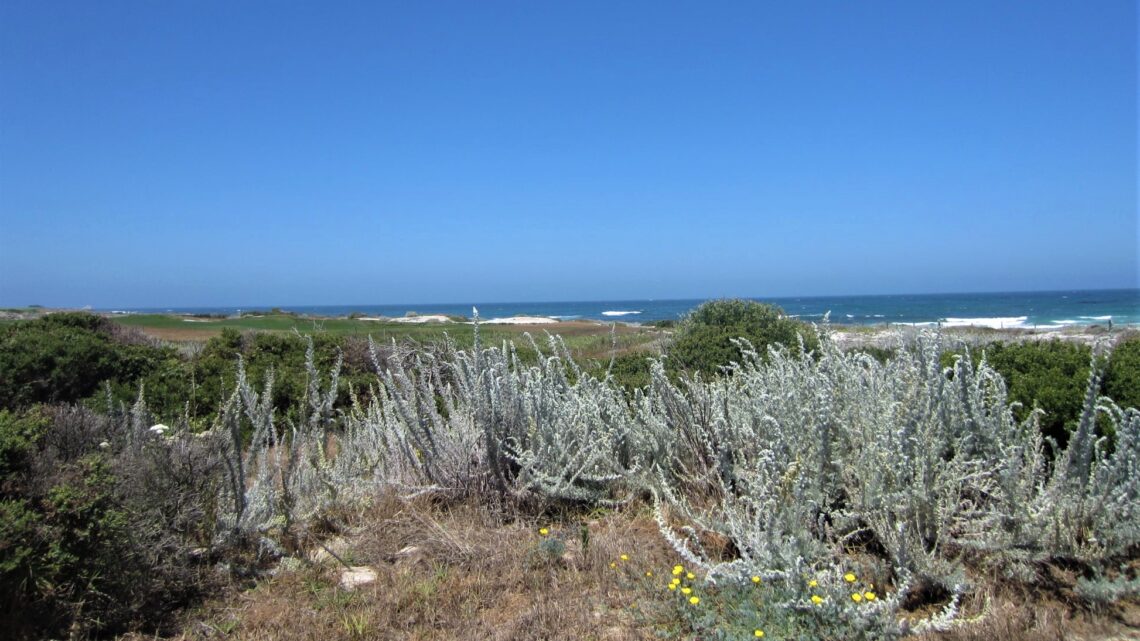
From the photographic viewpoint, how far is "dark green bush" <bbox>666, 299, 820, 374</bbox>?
7.90 m

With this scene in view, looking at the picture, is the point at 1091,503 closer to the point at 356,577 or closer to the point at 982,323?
the point at 356,577

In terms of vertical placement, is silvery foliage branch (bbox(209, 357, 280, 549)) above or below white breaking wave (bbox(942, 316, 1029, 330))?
above

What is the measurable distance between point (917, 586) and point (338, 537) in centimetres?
292

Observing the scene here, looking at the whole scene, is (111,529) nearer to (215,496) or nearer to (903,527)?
(215,496)

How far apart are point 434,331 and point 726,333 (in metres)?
9.39

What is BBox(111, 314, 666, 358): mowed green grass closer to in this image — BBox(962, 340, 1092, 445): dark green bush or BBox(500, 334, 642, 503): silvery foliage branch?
BBox(500, 334, 642, 503): silvery foliage branch

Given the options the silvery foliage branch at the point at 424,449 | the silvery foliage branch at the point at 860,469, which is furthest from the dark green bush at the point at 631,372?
the silvery foliage branch at the point at 860,469

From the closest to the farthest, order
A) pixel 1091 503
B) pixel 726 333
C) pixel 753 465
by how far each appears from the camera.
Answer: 1. pixel 1091 503
2. pixel 753 465
3. pixel 726 333

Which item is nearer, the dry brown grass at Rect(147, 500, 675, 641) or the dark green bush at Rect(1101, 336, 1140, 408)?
the dry brown grass at Rect(147, 500, 675, 641)

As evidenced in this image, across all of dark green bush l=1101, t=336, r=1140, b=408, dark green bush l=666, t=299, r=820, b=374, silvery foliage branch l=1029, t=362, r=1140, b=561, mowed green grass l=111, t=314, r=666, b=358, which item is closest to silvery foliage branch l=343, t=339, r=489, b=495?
dark green bush l=666, t=299, r=820, b=374

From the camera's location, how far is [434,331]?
16.5 metres

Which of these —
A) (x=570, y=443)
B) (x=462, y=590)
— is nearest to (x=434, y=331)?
(x=570, y=443)

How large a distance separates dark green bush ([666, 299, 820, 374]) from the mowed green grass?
3.26 feet

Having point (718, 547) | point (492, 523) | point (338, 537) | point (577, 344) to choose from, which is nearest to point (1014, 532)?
point (718, 547)
